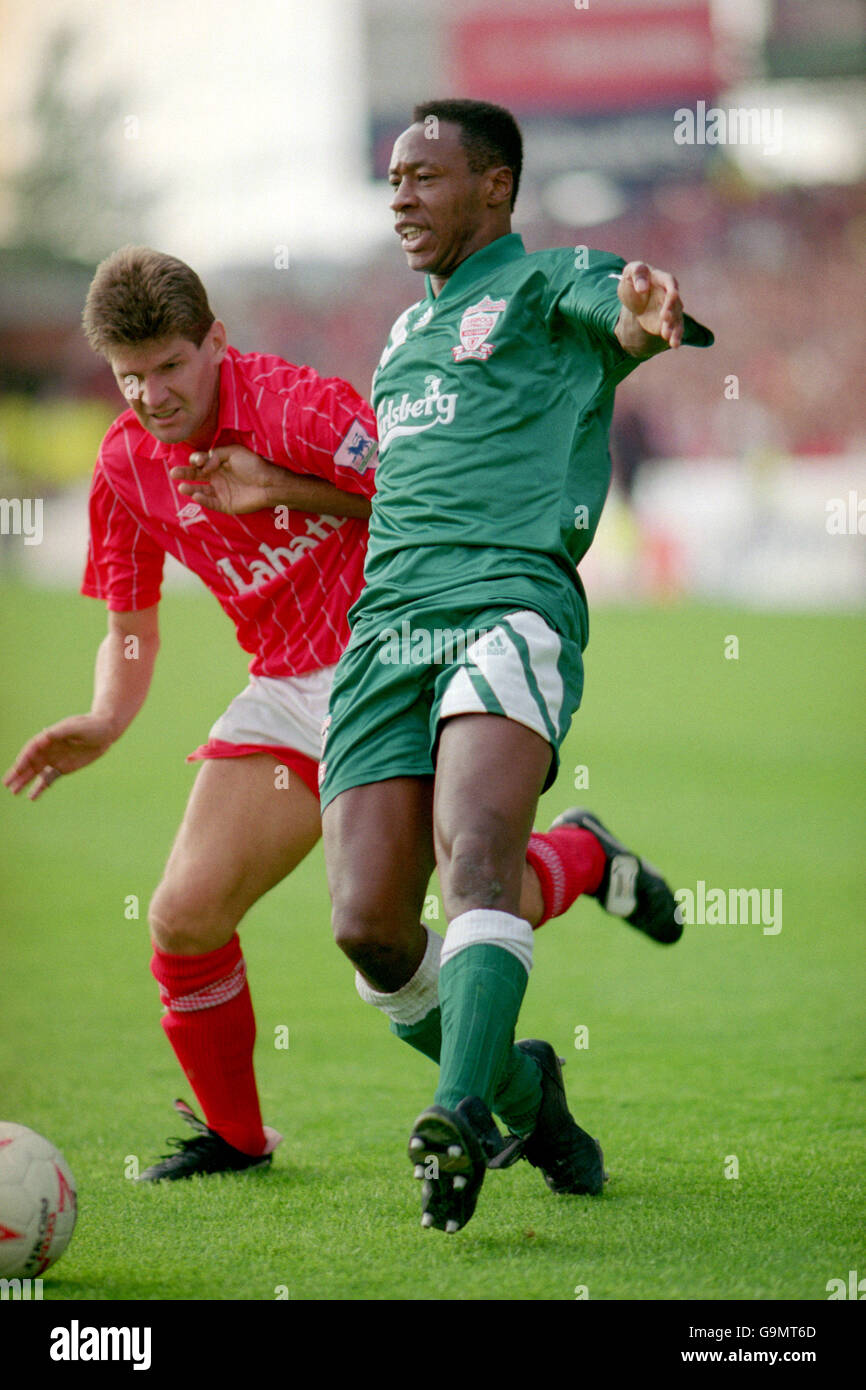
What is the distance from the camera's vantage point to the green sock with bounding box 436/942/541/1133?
289cm

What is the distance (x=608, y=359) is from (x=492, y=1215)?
179cm

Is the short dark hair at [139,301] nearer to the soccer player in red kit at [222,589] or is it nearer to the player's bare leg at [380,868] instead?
the soccer player in red kit at [222,589]

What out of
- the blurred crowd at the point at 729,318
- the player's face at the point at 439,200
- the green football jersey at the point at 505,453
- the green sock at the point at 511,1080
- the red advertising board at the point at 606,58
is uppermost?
the red advertising board at the point at 606,58

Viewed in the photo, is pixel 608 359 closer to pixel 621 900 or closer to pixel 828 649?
pixel 621 900

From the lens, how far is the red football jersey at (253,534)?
3902 mm

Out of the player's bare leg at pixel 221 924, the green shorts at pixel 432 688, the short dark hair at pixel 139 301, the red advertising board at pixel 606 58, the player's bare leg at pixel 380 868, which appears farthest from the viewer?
the red advertising board at pixel 606 58

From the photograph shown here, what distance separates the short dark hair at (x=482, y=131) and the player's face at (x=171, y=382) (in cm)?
72

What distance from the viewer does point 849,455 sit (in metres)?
26.6

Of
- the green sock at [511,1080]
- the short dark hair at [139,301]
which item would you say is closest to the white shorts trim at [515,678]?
the green sock at [511,1080]

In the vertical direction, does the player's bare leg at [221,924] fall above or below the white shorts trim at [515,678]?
below

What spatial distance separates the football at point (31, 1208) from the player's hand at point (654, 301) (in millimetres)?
1876

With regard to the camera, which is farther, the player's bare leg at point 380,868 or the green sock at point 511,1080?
the green sock at point 511,1080

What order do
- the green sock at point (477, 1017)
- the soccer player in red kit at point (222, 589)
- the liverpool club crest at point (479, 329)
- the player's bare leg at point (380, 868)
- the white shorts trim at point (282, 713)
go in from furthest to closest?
the white shorts trim at point (282, 713), the soccer player in red kit at point (222, 589), the liverpool club crest at point (479, 329), the player's bare leg at point (380, 868), the green sock at point (477, 1017)

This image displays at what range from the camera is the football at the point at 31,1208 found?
9.73ft
